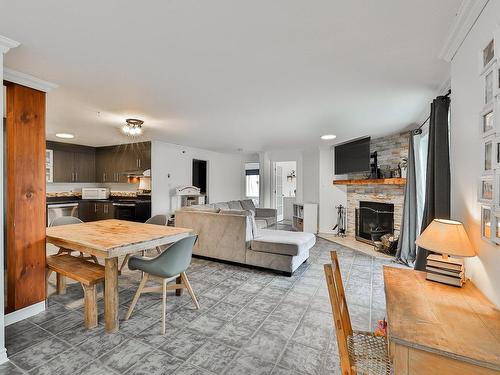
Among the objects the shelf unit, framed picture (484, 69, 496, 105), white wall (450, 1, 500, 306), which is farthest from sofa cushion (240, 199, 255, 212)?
framed picture (484, 69, 496, 105)

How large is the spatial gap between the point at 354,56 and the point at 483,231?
1.51 meters

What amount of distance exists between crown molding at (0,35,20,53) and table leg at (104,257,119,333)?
1.77 m

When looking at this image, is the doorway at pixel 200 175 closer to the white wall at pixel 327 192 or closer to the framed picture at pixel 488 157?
the white wall at pixel 327 192

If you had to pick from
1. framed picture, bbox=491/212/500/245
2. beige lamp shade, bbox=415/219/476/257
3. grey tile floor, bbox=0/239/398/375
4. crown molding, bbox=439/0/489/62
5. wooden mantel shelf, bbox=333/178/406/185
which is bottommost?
grey tile floor, bbox=0/239/398/375

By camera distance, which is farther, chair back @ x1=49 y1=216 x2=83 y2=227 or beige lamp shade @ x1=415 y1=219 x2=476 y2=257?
chair back @ x1=49 y1=216 x2=83 y2=227

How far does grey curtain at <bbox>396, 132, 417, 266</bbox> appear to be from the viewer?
4.06 metres

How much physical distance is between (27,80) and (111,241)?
1.73m

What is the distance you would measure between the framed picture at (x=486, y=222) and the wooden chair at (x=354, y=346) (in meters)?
0.84

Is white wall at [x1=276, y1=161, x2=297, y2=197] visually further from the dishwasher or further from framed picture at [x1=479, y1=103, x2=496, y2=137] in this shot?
framed picture at [x1=479, y1=103, x2=496, y2=137]

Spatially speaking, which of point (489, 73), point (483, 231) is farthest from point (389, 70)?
point (483, 231)

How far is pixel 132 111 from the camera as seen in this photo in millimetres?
3455

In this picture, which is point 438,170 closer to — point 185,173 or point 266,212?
point 266,212

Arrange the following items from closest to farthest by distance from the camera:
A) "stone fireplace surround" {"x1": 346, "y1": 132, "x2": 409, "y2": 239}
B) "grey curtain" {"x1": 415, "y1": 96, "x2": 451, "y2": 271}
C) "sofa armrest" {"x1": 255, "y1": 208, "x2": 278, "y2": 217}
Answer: "grey curtain" {"x1": 415, "y1": 96, "x2": 451, "y2": 271}, "stone fireplace surround" {"x1": 346, "y1": 132, "x2": 409, "y2": 239}, "sofa armrest" {"x1": 255, "y1": 208, "x2": 278, "y2": 217}

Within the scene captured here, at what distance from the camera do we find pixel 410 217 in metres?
4.09
